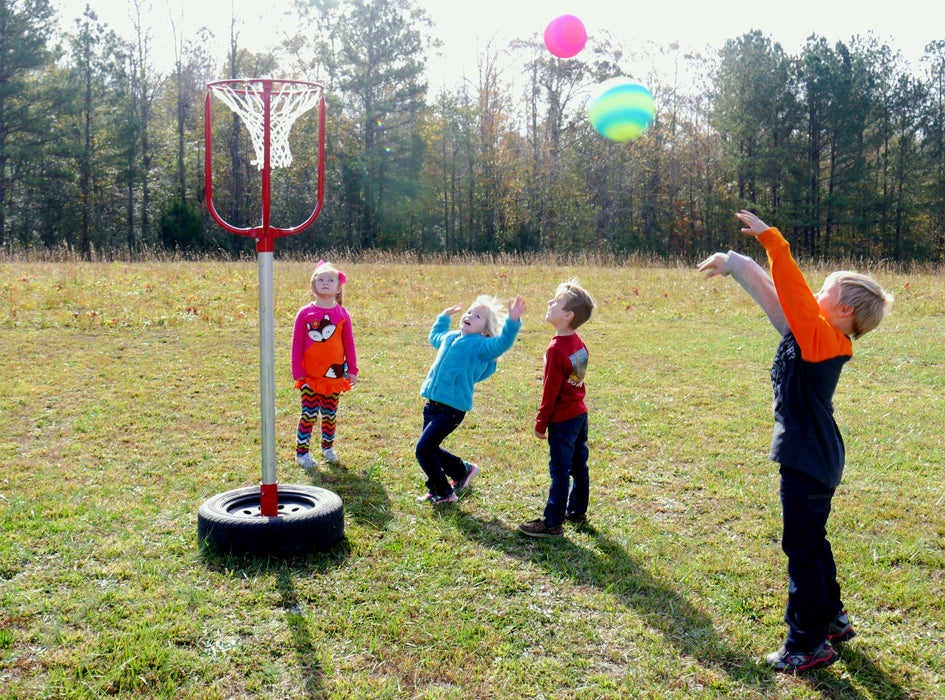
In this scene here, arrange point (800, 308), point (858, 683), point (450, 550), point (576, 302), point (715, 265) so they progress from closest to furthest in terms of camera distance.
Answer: point (800, 308), point (858, 683), point (715, 265), point (450, 550), point (576, 302)

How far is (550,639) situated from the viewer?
324 centimetres

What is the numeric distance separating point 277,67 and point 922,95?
3217cm

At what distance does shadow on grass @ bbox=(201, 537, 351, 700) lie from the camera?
3.04 metres

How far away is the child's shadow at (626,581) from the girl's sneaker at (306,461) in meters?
1.39

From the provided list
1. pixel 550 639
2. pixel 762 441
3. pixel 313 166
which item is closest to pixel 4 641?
pixel 550 639

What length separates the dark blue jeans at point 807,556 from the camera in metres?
3.03

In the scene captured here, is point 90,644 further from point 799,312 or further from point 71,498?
point 799,312

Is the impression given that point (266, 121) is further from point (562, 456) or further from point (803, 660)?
point (803, 660)

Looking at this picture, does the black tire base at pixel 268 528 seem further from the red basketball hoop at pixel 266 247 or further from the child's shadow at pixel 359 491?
the child's shadow at pixel 359 491

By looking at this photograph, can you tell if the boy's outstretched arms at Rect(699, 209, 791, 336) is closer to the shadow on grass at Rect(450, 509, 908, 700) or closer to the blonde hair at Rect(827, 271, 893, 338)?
the blonde hair at Rect(827, 271, 893, 338)

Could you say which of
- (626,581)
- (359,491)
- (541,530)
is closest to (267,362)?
(359,491)

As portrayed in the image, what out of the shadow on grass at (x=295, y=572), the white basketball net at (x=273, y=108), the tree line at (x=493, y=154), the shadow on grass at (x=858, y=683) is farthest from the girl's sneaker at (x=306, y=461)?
the tree line at (x=493, y=154)

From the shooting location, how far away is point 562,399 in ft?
14.1

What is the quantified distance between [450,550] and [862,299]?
7.81 ft
